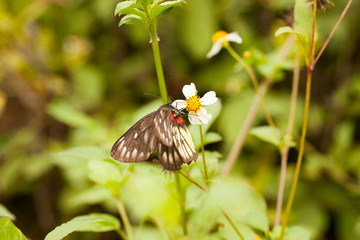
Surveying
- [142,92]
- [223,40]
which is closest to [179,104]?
[223,40]

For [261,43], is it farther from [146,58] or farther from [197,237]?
[197,237]

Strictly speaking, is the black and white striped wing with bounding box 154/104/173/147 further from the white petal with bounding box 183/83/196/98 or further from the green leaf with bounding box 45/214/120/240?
the green leaf with bounding box 45/214/120/240

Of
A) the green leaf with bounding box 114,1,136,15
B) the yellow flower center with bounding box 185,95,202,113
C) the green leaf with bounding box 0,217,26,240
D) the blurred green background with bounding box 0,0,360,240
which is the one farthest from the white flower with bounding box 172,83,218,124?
the blurred green background with bounding box 0,0,360,240

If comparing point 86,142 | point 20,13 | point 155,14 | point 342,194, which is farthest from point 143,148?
point 20,13

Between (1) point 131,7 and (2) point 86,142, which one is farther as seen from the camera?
(2) point 86,142

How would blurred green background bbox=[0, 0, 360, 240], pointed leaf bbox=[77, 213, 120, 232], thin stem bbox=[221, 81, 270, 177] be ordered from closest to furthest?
pointed leaf bbox=[77, 213, 120, 232]
thin stem bbox=[221, 81, 270, 177]
blurred green background bbox=[0, 0, 360, 240]

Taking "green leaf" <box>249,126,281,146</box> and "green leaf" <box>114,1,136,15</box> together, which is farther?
"green leaf" <box>249,126,281,146</box>

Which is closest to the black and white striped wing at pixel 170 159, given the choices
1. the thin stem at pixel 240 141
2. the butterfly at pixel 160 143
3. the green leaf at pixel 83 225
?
the butterfly at pixel 160 143
